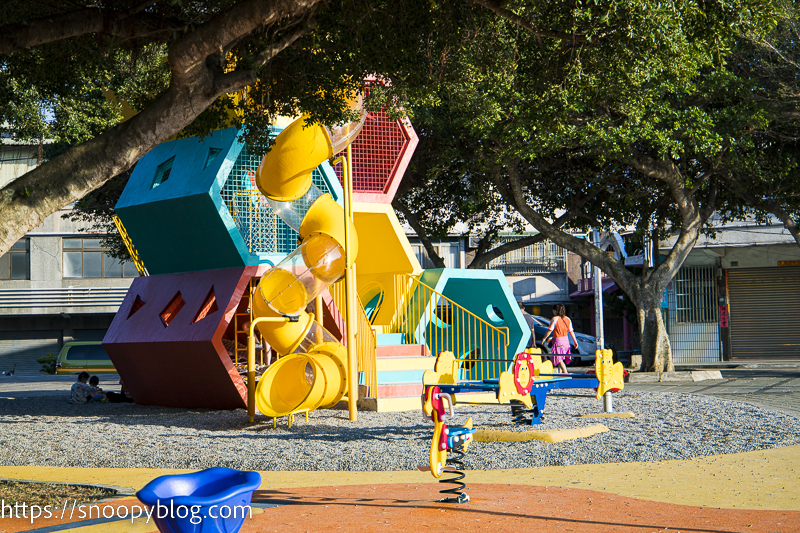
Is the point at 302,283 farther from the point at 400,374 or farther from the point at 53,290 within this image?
the point at 53,290

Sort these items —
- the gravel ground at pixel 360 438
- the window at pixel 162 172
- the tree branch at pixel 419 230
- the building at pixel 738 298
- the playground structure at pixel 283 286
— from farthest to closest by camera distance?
the building at pixel 738 298
the tree branch at pixel 419 230
the window at pixel 162 172
the playground structure at pixel 283 286
the gravel ground at pixel 360 438

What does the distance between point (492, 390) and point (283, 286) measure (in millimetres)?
3700

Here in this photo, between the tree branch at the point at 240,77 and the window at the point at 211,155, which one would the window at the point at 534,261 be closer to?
the window at the point at 211,155

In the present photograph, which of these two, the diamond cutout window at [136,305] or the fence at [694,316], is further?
the fence at [694,316]

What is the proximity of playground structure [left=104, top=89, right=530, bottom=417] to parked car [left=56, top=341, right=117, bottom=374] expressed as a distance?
1606 centimetres

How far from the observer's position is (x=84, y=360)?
3159 centimetres

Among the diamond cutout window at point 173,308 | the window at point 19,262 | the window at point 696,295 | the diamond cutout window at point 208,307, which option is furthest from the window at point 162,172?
the window at point 19,262

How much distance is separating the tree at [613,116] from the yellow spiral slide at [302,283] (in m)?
2.33

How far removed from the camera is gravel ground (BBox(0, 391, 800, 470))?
8.21 metres

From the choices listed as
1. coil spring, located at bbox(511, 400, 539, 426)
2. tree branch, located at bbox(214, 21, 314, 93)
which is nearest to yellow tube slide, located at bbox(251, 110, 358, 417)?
coil spring, located at bbox(511, 400, 539, 426)

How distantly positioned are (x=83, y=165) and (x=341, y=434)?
207 inches

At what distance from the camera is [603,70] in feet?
29.8

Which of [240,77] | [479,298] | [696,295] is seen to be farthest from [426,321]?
[696,295]

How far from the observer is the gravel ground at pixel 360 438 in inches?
323
